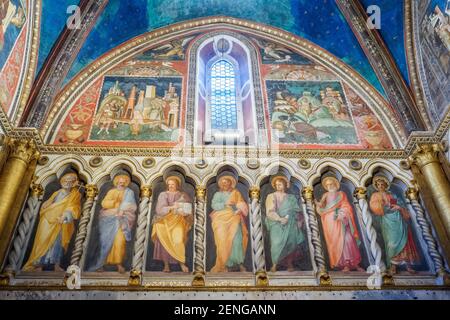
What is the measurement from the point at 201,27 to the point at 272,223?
22.1 feet

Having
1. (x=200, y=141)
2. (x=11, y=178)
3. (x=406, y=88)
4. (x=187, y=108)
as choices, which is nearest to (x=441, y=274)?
(x=406, y=88)

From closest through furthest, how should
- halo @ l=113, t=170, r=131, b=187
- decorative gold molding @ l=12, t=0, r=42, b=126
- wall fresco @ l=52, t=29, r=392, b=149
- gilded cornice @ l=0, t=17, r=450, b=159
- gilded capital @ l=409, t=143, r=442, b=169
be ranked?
1. gilded capital @ l=409, t=143, r=442, b=169
2. halo @ l=113, t=170, r=131, b=187
3. gilded cornice @ l=0, t=17, r=450, b=159
4. decorative gold molding @ l=12, t=0, r=42, b=126
5. wall fresco @ l=52, t=29, r=392, b=149

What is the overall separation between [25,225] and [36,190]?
767 millimetres

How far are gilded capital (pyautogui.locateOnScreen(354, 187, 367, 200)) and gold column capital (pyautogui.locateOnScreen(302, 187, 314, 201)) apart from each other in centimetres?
88

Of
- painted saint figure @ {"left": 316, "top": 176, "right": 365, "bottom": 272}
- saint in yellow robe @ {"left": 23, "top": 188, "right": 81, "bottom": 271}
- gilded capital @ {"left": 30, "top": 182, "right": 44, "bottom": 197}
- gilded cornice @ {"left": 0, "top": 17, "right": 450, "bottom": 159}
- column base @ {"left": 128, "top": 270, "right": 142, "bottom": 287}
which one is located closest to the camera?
column base @ {"left": 128, "top": 270, "right": 142, "bottom": 287}

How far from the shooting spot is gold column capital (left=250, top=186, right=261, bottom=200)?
347 inches

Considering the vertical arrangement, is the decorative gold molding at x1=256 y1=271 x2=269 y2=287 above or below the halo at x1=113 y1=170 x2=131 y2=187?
below

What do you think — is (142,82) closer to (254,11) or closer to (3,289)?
(254,11)

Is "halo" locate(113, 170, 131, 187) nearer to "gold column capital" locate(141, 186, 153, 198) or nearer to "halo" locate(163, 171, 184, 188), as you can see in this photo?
"gold column capital" locate(141, 186, 153, 198)

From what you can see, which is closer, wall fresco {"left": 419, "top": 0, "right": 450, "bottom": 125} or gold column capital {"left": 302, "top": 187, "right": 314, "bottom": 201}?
gold column capital {"left": 302, "top": 187, "right": 314, "bottom": 201}

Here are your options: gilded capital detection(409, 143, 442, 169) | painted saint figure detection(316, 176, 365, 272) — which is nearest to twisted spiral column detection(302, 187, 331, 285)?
painted saint figure detection(316, 176, 365, 272)

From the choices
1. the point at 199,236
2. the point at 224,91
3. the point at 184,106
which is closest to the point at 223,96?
the point at 224,91
